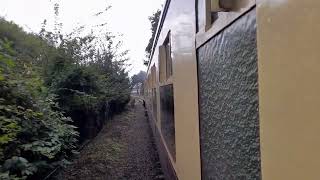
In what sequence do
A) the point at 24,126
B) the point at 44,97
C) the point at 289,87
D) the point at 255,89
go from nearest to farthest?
the point at 289,87 < the point at 255,89 < the point at 24,126 < the point at 44,97

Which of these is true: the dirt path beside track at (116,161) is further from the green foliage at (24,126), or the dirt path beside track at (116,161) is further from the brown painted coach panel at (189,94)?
the brown painted coach panel at (189,94)

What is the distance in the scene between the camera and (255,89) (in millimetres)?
1106

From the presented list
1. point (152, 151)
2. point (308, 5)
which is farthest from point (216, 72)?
point (152, 151)

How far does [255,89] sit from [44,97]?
4.42 m

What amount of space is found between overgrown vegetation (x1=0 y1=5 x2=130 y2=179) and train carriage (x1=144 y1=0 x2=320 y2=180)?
1568 millimetres

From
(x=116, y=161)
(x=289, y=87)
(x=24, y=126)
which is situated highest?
(x=289, y=87)

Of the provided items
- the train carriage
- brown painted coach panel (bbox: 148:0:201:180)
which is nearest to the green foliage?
brown painted coach panel (bbox: 148:0:201:180)

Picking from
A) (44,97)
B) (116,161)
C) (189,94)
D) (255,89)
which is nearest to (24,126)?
(44,97)

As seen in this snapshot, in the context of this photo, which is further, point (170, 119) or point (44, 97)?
point (44, 97)

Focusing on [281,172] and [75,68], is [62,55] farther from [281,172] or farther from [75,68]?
[281,172]

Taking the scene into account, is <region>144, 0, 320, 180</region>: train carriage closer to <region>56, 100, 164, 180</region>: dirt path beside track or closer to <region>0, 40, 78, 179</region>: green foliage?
<region>0, 40, 78, 179</region>: green foliage

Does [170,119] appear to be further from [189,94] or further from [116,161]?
[116,161]

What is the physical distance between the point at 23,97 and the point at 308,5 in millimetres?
3703

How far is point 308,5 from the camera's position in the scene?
0.70 metres
